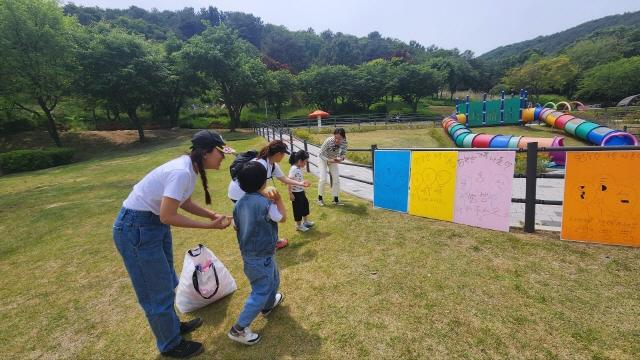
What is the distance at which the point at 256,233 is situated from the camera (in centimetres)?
266

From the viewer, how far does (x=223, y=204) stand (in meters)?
8.12

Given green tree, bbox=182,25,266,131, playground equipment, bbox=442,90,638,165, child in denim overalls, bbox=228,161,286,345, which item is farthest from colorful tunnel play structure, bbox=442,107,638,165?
green tree, bbox=182,25,266,131

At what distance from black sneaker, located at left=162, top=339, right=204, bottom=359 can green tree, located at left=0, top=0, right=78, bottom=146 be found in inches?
1029

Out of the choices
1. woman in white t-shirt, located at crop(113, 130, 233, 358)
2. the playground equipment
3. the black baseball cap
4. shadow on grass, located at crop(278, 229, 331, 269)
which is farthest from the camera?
the playground equipment

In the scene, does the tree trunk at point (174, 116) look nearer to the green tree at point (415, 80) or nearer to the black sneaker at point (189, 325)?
the green tree at point (415, 80)

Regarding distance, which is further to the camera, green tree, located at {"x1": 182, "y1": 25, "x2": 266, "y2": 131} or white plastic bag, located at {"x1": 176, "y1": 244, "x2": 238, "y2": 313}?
green tree, located at {"x1": 182, "y1": 25, "x2": 266, "y2": 131}

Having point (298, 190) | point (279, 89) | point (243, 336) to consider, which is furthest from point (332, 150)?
point (279, 89)

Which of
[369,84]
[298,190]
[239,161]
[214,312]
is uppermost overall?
[369,84]

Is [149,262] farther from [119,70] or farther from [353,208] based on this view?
[119,70]

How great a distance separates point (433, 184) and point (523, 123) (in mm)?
24512

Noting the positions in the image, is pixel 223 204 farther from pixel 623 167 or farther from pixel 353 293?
pixel 623 167

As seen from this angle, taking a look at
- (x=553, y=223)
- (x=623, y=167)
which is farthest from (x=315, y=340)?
(x=553, y=223)

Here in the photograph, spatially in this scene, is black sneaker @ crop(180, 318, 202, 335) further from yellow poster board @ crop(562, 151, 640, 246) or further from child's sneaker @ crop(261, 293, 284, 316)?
yellow poster board @ crop(562, 151, 640, 246)

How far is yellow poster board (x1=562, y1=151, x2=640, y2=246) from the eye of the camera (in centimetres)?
374
